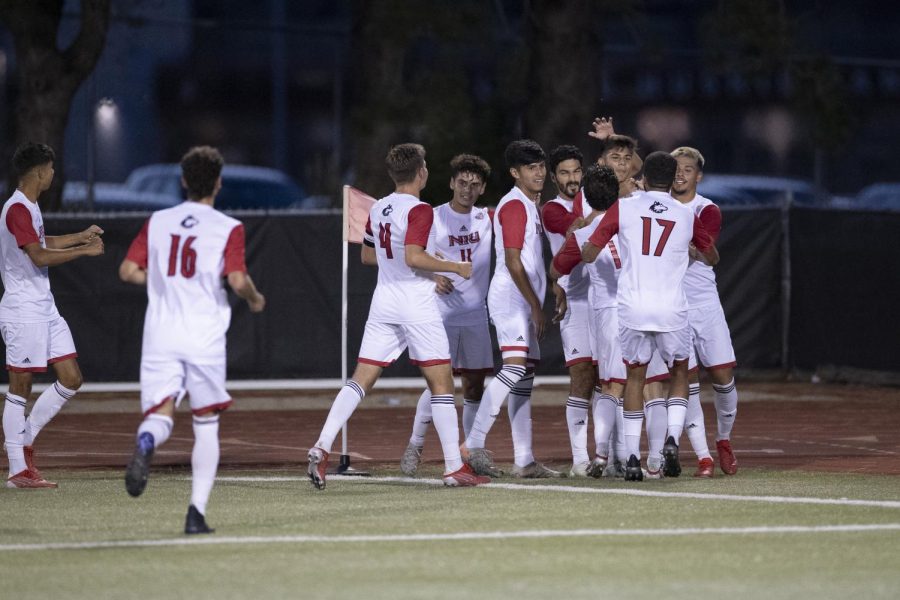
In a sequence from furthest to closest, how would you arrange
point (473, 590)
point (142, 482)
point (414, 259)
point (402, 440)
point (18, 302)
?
point (402, 440), point (18, 302), point (414, 259), point (142, 482), point (473, 590)

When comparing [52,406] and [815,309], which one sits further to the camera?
[815,309]

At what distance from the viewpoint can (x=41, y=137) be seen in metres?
23.0

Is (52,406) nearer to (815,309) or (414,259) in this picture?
(414,259)

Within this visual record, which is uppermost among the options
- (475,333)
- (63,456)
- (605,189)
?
(605,189)

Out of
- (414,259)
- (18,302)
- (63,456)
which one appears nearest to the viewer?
(414,259)

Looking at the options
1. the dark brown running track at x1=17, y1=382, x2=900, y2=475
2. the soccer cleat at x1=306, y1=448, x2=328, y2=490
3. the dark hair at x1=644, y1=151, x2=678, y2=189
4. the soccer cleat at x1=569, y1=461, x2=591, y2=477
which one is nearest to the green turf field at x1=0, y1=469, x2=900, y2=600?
the soccer cleat at x1=306, y1=448, x2=328, y2=490

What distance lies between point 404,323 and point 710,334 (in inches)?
92.7

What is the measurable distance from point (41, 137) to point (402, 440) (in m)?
9.42

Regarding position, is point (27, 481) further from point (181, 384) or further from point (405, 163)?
point (405, 163)

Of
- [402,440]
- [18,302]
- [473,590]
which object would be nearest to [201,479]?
[473,590]

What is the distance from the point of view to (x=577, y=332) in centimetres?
1227

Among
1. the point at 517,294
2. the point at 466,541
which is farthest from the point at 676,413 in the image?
the point at 466,541

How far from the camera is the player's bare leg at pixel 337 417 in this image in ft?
36.9

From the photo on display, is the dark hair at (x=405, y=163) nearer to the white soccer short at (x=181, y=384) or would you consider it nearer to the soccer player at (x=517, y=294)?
the soccer player at (x=517, y=294)
